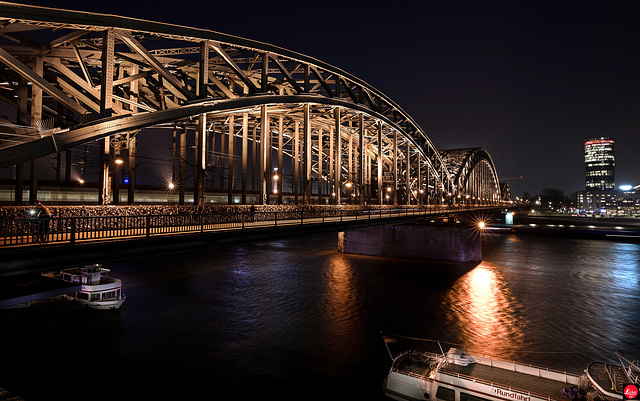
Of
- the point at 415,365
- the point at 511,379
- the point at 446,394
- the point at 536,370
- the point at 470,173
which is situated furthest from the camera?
the point at 470,173

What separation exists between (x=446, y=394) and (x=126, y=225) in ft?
44.7

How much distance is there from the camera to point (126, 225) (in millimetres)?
15016

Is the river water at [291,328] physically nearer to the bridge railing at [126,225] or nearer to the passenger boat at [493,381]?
the passenger boat at [493,381]

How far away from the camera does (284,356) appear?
1638 cm

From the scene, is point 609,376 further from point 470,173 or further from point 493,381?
point 470,173

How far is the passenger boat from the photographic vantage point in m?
11.6

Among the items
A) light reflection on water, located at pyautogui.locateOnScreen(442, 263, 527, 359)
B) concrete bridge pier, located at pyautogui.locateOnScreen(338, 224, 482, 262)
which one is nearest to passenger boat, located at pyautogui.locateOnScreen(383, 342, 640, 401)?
light reflection on water, located at pyautogui.locateOnScreen(442, 263, 527, 359)

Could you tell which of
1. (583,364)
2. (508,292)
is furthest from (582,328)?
(508,292)

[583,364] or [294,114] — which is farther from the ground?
[294,114]

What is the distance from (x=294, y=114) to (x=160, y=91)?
1826 centimetres

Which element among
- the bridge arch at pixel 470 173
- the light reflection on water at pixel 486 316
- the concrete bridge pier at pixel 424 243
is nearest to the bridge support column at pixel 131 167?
the concrete bridge pier at pixel 424 243

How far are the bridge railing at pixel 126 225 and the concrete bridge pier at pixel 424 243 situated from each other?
1516cm

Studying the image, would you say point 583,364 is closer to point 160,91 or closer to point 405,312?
point 405,312

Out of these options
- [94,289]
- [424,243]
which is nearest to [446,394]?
[94,289]
